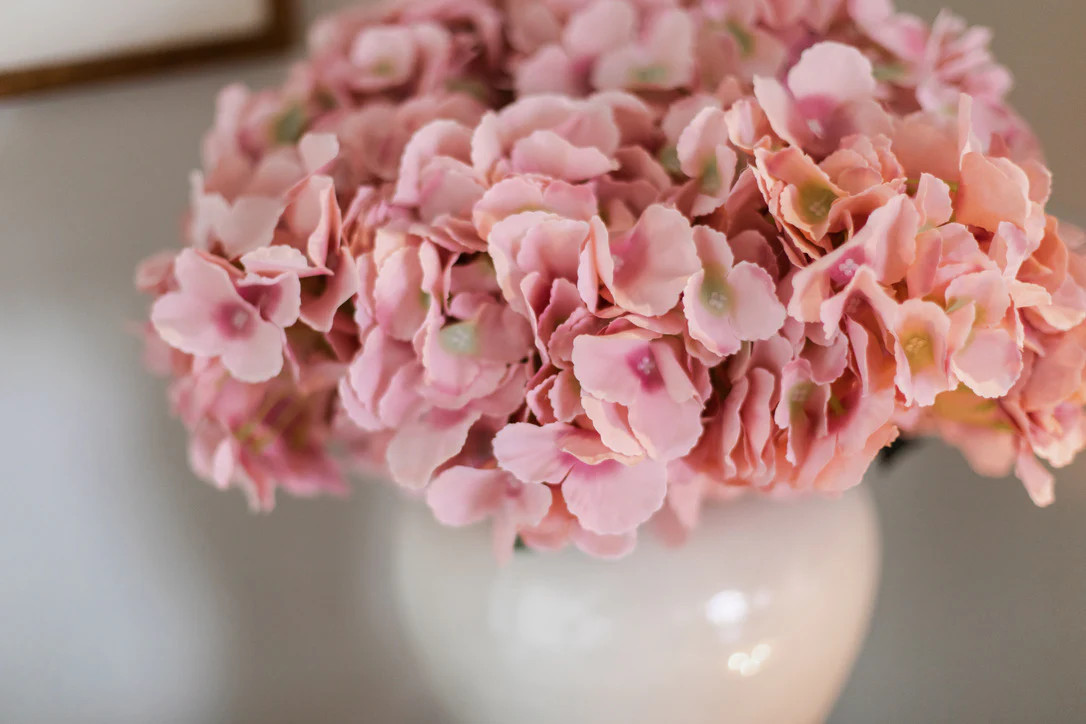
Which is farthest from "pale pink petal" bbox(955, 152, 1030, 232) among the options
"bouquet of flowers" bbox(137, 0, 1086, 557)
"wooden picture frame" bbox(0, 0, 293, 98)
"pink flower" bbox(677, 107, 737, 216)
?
"wooden picture frame" bbox(0, 0, 293, 98)

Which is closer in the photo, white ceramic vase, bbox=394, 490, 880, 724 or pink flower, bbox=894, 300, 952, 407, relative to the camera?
pink flower, bbox=894, 300, 952, 407

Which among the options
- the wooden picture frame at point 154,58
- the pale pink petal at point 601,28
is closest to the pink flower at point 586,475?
the pale pink petal at point 601,28

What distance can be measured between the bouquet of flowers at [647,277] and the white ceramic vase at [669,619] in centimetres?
5

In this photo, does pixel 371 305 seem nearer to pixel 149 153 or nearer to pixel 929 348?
pixel 929 348

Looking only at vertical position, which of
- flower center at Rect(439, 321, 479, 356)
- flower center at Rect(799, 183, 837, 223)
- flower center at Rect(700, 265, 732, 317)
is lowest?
flower center at Rect(439, 321, 479, 356)

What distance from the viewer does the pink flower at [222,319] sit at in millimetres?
394

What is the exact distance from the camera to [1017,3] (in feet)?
2.07

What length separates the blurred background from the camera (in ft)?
2.04

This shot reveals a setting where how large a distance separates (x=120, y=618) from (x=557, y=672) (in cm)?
49

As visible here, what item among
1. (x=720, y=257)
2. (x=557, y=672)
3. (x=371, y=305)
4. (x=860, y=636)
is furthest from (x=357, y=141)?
(x=860, y=636)

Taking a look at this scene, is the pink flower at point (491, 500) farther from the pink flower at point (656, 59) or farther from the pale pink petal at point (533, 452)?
the pink flower at point (656, 59)

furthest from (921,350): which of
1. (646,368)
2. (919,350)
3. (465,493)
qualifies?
(465,493)

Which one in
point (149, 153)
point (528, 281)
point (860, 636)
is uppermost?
point (528, 281)

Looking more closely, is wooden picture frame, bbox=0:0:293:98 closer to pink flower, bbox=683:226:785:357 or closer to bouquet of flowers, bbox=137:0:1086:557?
bouquet of flowers, bbox=137:0:1086:557
